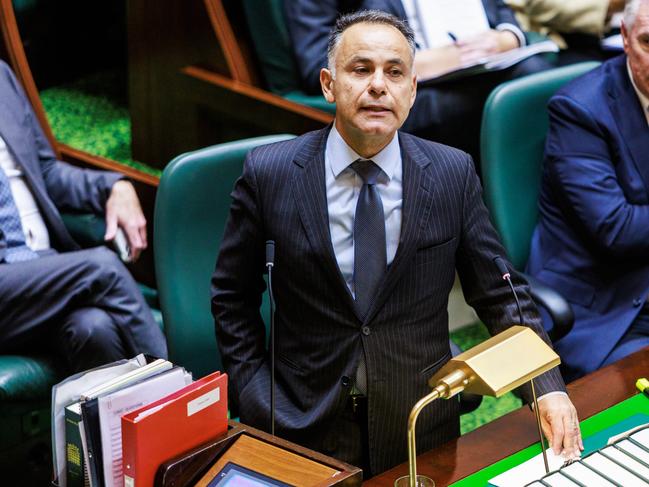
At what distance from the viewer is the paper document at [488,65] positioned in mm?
3170

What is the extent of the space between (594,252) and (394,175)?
0.82 metres

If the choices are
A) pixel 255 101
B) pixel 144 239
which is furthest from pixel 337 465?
pixel 255 101

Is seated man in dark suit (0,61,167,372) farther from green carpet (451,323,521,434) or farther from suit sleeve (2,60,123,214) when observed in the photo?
green carpet (451,323,521,434)

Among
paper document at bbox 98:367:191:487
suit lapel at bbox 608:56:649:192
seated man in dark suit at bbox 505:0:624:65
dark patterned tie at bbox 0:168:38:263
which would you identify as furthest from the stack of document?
seated man in dark suit at bbox 505:0:624:65

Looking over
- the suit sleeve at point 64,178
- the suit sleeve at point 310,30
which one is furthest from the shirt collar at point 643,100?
the suit sleeve at point 64,178

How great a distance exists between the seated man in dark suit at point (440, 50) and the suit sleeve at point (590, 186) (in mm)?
754

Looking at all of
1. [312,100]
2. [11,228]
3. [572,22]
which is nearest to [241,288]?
[11,228]

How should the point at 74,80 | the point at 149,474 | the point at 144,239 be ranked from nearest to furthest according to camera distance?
the point at 149,474 < the point at 144,239 < the point at 74,80

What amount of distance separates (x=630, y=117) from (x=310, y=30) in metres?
1.04

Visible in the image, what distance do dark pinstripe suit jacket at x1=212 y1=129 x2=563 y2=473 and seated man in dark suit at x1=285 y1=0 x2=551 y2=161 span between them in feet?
4.27

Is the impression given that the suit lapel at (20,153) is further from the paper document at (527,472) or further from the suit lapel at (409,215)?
the paper document at (527,472)

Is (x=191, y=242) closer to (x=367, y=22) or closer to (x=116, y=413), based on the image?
(x=367, y=22)

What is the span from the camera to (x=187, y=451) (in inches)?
58.2

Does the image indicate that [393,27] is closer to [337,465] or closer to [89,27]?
[337,465]
